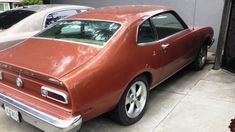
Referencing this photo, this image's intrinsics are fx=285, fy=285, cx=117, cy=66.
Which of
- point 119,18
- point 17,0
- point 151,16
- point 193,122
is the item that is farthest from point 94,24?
point 17,0

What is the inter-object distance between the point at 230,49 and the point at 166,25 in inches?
73.9

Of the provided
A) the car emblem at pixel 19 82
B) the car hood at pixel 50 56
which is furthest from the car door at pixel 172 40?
the car emblem at pixel 19 82

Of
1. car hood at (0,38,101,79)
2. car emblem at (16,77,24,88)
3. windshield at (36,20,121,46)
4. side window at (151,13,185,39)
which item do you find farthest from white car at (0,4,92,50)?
side window at (151,13,185,39)

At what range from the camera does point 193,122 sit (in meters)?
3.83

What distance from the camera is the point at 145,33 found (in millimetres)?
4004

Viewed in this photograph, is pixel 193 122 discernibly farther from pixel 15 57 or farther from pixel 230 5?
pixel 230 5

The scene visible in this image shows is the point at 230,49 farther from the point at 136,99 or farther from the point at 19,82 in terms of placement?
the point at 19,82

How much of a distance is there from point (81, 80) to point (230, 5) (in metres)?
4.11

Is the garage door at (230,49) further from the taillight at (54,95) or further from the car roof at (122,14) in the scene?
the taillight at (54,95)

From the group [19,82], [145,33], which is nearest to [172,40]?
[145,33]

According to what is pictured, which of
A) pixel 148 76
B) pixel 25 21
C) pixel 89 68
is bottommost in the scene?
pixel 148 76

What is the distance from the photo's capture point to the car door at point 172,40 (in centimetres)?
434

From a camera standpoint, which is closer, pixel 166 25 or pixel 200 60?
pixel 166 25

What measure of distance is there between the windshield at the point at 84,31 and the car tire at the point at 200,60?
2718 mm
